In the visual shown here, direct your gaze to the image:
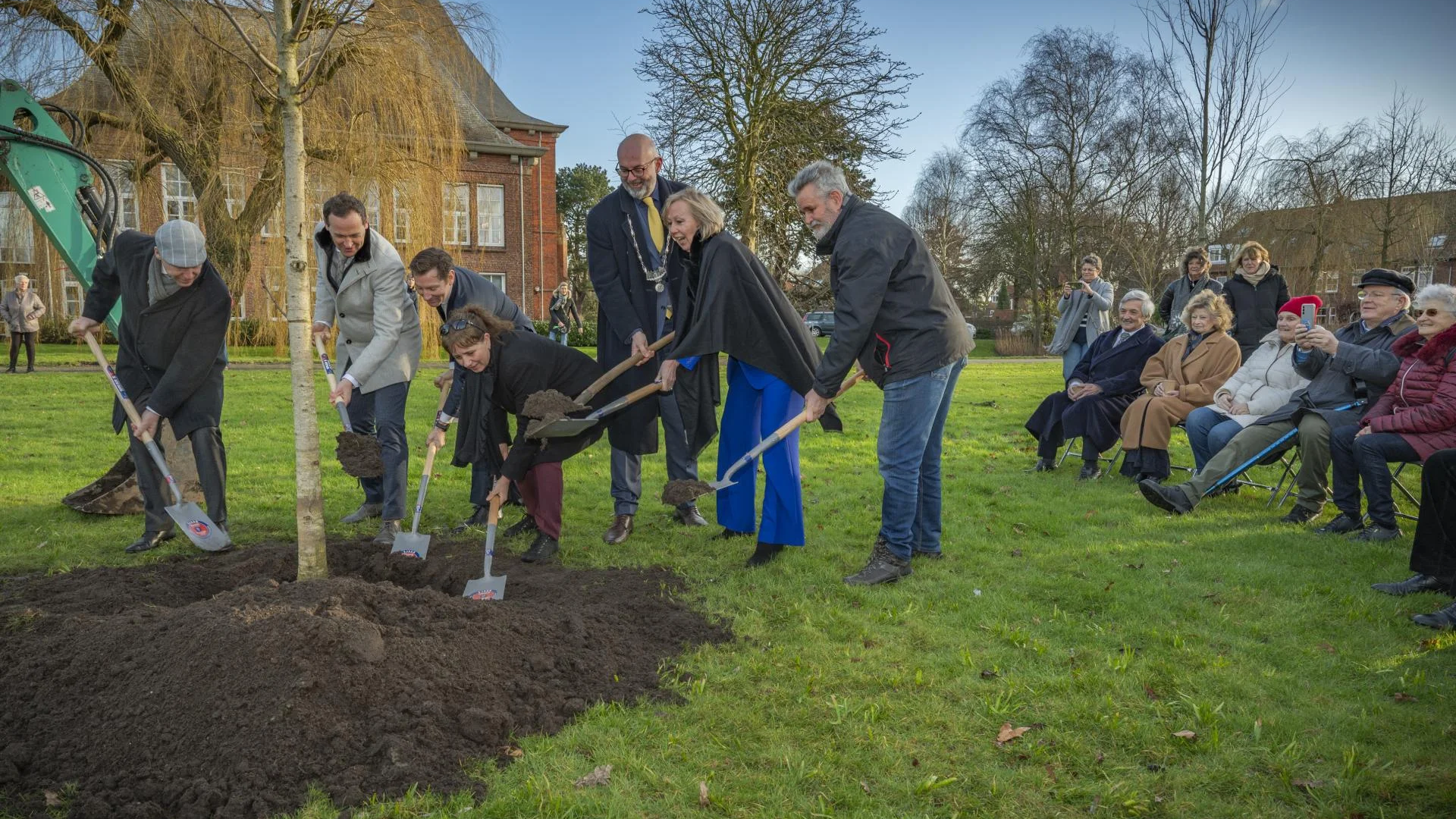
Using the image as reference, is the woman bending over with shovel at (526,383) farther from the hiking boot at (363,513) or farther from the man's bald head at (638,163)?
the hiking boot at (363,513)

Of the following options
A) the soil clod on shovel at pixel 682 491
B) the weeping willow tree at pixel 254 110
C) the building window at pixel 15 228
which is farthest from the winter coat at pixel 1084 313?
the building window at pixel 15 228

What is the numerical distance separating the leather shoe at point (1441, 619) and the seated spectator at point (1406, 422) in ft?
5.09

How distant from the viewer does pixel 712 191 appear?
Answer: 16.2 meters

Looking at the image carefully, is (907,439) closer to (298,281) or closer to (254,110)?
(298,281)

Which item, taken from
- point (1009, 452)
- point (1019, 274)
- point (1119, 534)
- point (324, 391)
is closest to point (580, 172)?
point (1019, 274)

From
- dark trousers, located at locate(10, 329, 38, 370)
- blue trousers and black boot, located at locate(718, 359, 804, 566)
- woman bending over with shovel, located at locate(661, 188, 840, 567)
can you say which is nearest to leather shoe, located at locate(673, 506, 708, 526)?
blue trousers and black boot, located at locate(718, 359, 804, 566)

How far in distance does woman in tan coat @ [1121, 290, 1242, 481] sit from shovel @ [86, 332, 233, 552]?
22.2 feet

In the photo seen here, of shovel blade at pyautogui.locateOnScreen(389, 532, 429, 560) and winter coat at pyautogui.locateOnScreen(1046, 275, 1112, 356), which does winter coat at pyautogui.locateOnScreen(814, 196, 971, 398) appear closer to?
shovel blade at pyautogui.locateOnScreen(389, 532, 429, 560)

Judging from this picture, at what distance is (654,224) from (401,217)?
10.8 m

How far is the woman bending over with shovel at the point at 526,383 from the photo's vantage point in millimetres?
4953

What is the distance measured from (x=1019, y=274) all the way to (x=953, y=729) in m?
32.9

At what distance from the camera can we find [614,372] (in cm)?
529

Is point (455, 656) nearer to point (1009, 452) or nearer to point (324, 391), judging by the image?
point (1009, 452)

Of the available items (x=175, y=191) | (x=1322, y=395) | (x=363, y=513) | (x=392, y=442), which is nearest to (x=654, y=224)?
(x=392, y=442)
